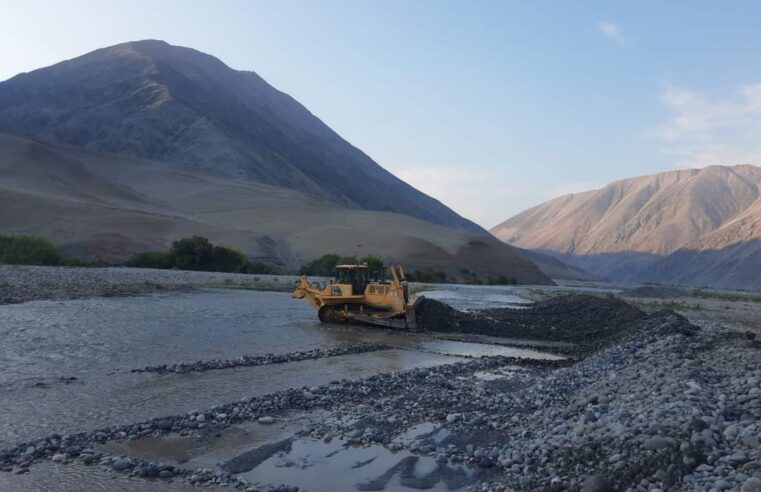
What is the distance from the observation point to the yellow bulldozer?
26.0m

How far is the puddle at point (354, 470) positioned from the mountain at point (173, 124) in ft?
397

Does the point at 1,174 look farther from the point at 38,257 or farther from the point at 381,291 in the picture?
the point at 381,291

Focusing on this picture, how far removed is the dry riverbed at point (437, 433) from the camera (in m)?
7.89

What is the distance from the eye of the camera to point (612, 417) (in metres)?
9.15

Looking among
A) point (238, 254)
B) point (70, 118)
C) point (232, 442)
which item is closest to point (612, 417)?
point (232, 442)

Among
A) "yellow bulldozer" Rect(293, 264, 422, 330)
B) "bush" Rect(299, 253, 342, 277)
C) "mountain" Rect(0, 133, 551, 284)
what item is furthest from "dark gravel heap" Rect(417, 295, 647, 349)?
"mountain" Rect(0, 133, 551, 284)

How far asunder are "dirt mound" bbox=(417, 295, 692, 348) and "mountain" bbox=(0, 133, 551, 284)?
1556 inches

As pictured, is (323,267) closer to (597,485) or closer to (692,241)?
(597,485)

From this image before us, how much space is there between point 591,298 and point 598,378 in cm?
2057

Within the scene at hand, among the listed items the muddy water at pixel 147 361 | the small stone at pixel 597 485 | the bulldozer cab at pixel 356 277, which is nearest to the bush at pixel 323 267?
the muddy water at pixel 147 361

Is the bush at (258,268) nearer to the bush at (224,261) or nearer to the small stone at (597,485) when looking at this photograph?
the bush at (224,261)

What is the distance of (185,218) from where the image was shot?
289 feet

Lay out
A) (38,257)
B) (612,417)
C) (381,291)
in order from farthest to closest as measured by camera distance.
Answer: (38,257)
(381,291)
(612,417)

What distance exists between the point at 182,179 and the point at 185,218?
32367mm
